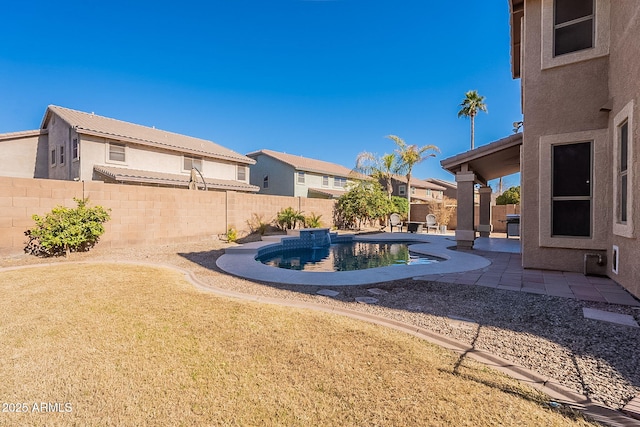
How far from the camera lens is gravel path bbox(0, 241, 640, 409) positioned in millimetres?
2840

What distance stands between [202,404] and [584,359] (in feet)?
12.6

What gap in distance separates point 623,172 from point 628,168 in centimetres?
56

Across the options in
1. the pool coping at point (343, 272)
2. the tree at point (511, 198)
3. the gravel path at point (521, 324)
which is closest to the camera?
the gravel path at point (521, 324)

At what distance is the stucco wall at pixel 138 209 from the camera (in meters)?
8.74

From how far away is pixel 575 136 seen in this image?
6891mm

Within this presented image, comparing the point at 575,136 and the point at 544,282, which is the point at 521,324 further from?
the point at 575,136

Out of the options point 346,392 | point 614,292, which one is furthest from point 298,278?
point 614,292

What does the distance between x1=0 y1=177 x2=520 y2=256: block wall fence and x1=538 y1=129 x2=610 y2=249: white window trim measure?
510 inches

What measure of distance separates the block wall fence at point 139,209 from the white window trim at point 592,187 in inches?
510

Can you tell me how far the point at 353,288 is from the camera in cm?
608

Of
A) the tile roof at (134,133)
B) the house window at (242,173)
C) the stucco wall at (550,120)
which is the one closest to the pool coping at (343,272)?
the stucco wall at (550,120)

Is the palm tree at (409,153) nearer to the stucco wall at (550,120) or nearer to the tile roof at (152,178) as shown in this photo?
the tile roof at (152,178)

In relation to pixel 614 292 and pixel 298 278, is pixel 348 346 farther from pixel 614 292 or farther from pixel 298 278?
pixel 614 292

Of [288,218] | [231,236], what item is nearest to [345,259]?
[231,236]
